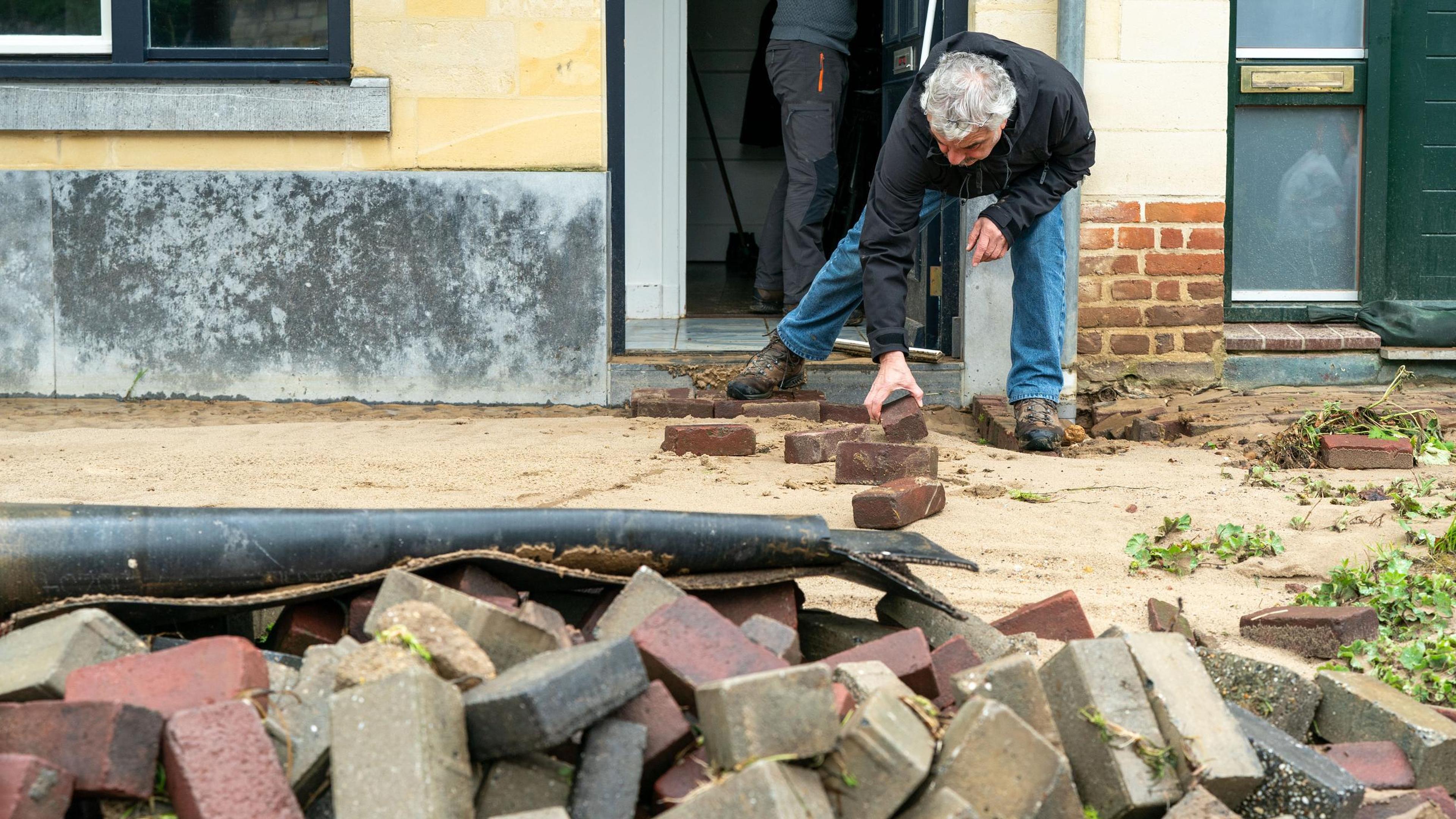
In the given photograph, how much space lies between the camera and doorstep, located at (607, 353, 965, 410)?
5.62 meters

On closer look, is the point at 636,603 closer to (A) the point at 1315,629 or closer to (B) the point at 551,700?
(B) the point at 551,700

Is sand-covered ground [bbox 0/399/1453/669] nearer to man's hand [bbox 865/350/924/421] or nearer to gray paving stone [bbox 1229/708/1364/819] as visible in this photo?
man's hand [bbox 865/350/924/421]

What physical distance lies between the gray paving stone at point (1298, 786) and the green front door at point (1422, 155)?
4.54m

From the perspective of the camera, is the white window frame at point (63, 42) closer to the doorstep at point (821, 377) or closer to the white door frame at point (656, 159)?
the doorstep at point (821, 377)

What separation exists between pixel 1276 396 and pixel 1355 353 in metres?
0.67

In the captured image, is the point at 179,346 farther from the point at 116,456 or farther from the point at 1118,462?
the point at 1118,462

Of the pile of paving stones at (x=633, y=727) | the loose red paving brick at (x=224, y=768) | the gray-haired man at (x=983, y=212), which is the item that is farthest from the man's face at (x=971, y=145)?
the loose red paving brick at (x=224, y=768)

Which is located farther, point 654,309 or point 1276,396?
point 654,309

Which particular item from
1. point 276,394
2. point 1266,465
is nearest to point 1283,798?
point 1266,465

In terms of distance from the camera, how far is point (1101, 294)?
557cm

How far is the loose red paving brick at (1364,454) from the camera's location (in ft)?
14.2

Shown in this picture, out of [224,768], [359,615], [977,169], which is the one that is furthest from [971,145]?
[224,768]

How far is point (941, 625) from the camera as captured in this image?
2.46 metres

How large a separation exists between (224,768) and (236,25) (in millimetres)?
4562
